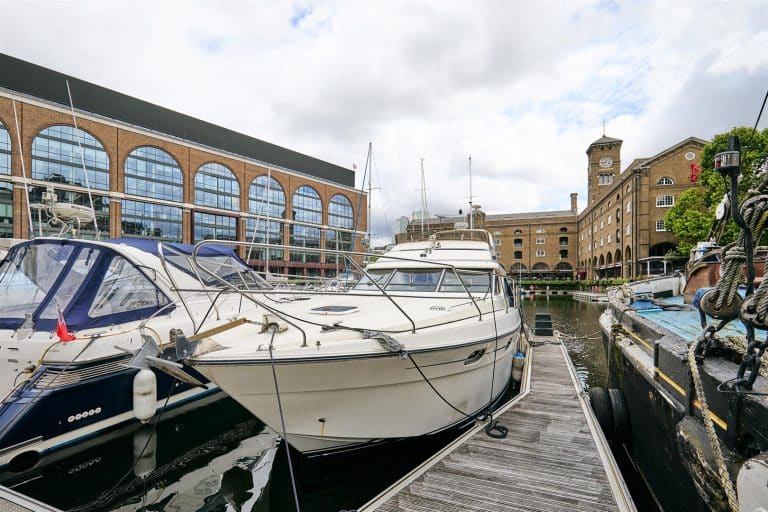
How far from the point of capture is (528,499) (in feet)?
11.8

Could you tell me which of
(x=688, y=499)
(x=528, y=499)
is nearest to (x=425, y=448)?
(x=528, y=499)

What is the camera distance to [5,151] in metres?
25.7

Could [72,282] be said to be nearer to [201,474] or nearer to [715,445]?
[201,474]

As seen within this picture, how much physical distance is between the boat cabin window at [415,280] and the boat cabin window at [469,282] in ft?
0.53

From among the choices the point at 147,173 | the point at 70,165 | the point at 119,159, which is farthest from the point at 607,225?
the point at 70,165

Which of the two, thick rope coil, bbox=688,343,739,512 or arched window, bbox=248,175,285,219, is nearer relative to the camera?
thick rope coil, bbox=688,343,739,512

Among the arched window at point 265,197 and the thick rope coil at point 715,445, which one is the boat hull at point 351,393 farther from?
the arched window at point 265,197

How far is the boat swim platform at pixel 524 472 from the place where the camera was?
3525 mm

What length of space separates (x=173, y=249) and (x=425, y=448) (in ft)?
18.8

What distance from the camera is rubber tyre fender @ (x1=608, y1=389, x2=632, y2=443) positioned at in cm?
544

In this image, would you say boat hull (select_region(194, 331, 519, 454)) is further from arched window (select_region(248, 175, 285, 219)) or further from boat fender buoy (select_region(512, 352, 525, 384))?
arched window (select_region(248, 175, 285, 219))

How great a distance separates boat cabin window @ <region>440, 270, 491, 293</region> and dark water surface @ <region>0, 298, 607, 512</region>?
231 centimetres

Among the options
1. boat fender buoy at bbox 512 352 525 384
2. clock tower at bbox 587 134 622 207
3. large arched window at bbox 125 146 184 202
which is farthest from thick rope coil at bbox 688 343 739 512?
clock tower at bbox 587 134 622 207

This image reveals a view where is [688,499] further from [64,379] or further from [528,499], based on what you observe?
[64,379]
